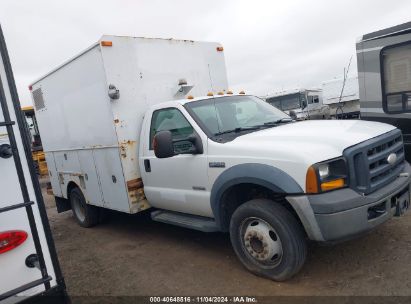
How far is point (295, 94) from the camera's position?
18453mm

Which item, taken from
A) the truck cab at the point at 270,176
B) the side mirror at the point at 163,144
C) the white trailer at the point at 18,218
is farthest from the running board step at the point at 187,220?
the white trailer at the point at 18,218

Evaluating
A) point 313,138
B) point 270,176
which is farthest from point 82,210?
point 313,138

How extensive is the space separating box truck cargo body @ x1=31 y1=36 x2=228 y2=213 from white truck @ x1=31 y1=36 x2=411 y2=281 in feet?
0.06

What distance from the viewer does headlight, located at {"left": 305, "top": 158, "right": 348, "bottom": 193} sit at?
3227mm

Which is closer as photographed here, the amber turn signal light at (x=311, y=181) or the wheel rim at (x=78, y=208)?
the amber turn signal light at (x=311, y=181)

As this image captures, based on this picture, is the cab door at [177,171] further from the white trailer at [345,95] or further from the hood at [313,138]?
the white trailer at [345,95]

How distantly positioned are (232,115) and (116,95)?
1652 mm

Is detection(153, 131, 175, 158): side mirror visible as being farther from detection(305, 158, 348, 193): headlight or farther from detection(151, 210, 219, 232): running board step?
detection(305, 158, 348, 193): headlight

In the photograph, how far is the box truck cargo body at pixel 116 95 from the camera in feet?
16.8

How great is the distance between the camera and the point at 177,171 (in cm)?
455

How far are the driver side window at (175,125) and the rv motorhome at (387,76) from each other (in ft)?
12.4

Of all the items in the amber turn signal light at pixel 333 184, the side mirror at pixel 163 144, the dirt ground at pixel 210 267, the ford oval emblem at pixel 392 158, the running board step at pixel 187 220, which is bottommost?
the dirt ground at pixel 210 267

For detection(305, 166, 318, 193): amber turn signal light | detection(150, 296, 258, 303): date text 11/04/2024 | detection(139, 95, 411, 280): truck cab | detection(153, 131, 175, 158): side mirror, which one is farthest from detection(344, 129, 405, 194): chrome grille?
detection(153, 131, 175, 158): side mirror

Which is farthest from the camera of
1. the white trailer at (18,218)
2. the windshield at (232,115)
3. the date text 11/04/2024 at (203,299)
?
the windshield at (232,115)
